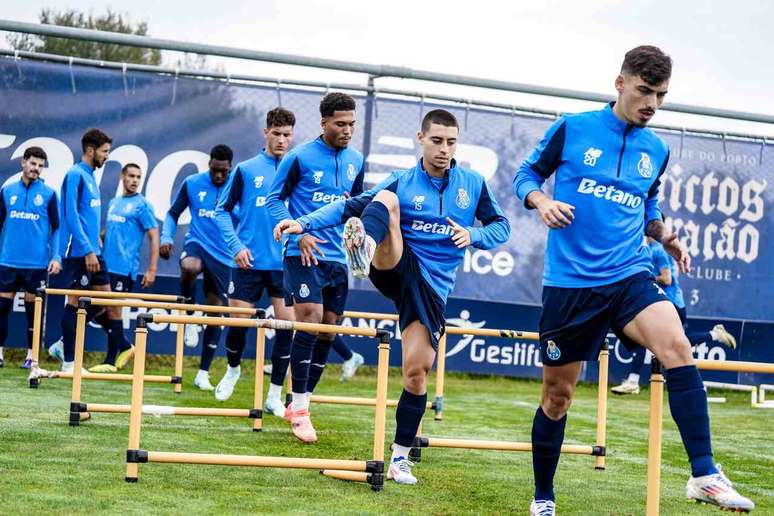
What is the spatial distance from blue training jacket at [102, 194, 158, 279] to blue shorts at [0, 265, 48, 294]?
74 cm

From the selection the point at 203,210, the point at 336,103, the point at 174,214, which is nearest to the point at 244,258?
the point at 336,103

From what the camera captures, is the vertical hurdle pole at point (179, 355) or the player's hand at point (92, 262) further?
the player's hand at point (92, 262)

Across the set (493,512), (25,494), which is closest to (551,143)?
(493,512)

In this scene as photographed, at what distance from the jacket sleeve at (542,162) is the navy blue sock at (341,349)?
7.07 meters

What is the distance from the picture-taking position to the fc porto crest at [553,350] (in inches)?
210

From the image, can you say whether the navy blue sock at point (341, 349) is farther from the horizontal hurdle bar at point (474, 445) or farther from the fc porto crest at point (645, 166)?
the fc porto crest at point (645, 166)

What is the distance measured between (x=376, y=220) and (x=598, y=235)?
4.56 ft

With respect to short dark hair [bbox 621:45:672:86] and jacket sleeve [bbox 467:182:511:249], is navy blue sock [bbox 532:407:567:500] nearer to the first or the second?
jacket sleeve [bbox 467:182:511:249]

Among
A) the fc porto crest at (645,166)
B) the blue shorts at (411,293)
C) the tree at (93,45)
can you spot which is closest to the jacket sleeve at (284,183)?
the blue shorts at (411,293)

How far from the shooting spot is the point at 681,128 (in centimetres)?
1376

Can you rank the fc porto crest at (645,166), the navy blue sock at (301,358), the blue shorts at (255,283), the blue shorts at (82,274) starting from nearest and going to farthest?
the fc porto crest at (645,166)
the navy blue sock at (301,358)
the blue shorts at (255,283)
the blue shorts at (82,274)

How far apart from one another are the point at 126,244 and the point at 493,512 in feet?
24.4

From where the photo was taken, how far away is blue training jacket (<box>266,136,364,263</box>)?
8.23 meters

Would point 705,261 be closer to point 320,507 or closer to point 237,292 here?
point 237,292
